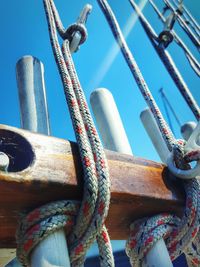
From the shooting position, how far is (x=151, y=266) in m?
0.62

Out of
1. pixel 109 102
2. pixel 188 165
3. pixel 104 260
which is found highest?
pixel 188 165

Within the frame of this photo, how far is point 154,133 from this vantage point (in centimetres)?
153

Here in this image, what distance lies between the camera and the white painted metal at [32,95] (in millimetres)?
987

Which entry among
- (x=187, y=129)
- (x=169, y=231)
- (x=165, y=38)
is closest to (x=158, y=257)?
(x=169, y=231)

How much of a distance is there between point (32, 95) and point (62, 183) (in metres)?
0.53

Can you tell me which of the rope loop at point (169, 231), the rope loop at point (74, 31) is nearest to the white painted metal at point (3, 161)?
the rope loop at point (169, 231)

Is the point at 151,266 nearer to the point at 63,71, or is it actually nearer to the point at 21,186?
the point at 21,186

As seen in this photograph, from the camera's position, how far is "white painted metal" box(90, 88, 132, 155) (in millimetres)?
1219

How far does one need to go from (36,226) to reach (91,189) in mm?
98

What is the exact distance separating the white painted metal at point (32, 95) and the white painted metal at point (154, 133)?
0.58 meters

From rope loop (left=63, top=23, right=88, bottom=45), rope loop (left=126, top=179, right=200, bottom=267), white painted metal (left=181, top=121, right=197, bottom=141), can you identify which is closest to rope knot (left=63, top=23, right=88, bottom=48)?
rope loop (left=63, top=23, right=88, bottom=45)

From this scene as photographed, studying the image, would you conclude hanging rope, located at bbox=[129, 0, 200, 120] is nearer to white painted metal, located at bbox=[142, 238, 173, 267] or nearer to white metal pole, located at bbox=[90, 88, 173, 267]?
white metal pole, located at bbox=[90, 88, 173, 267]

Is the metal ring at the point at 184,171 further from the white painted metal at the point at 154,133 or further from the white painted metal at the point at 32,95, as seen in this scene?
the white painted metal at the point at 154,133

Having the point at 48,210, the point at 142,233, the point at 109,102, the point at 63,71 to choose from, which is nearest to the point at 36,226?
the point at 48,210
